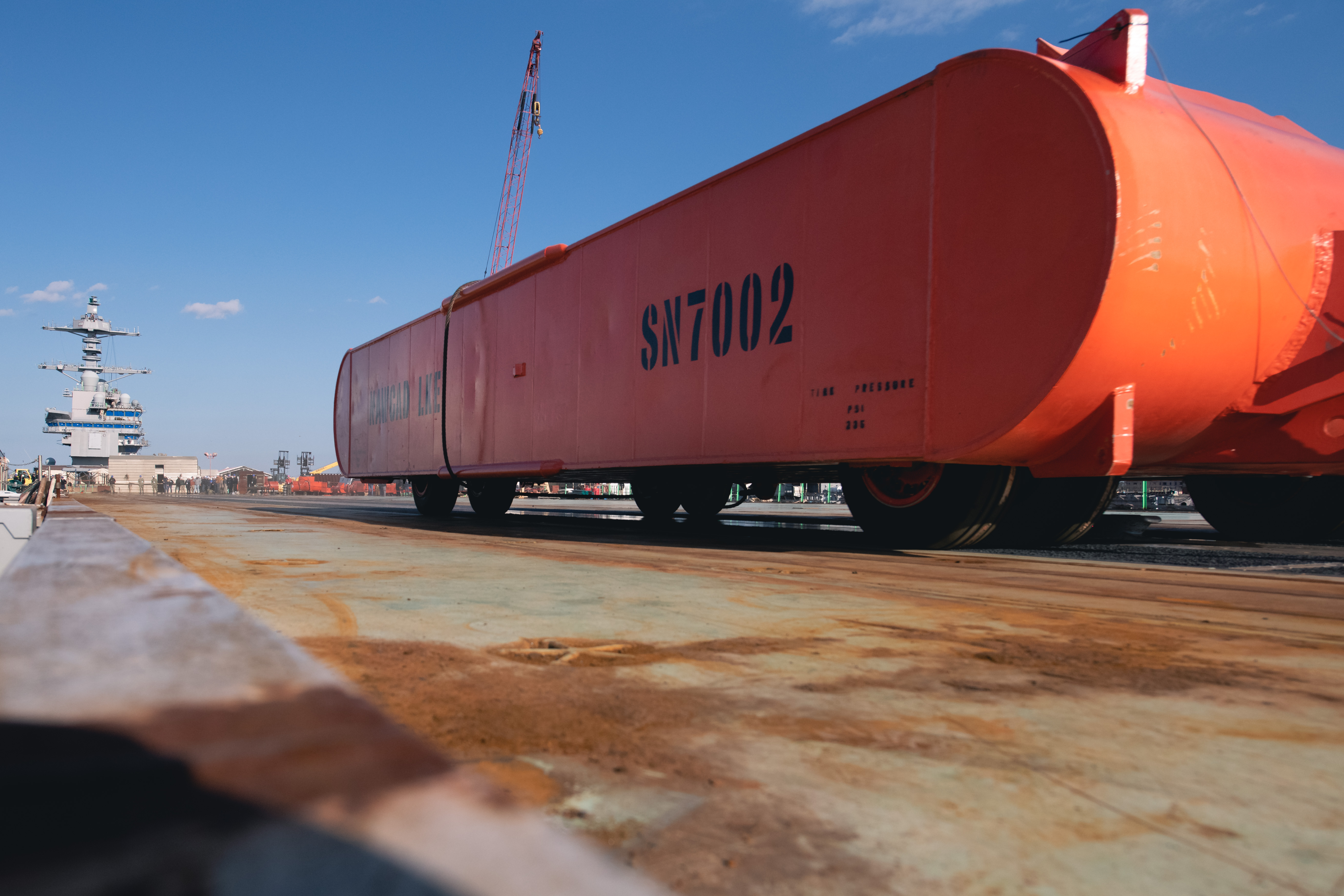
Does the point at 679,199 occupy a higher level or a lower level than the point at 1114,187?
higher

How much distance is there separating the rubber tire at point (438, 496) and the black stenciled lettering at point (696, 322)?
8307mm

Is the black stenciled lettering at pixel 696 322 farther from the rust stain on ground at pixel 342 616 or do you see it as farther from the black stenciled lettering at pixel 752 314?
the rust stain on ground at pixel 342 616

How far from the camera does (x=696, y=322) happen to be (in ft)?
26.3

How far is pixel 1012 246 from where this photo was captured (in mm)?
5500

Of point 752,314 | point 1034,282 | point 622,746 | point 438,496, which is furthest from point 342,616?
point 438,496

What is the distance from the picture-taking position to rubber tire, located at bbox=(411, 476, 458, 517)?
15.3 meters

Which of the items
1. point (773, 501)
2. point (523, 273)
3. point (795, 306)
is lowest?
point (773, 501)

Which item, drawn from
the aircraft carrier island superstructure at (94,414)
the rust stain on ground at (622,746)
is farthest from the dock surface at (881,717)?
the aircraft carrier island superstructure at (94,414)

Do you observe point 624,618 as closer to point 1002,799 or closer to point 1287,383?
point 1002,799

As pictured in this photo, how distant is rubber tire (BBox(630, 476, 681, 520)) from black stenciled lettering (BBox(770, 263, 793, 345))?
3611mm

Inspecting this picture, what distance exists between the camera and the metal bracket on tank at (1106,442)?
5.30 meters

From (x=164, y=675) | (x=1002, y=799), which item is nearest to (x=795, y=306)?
(x=1002, y=799)

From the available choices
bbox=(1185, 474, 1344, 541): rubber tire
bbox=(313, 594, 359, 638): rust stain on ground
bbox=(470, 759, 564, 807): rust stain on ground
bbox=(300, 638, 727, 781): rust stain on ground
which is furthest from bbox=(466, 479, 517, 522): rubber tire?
bbox=(470, 759, 564, 807): rust stain on ground

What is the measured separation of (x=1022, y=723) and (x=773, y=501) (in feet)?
123
